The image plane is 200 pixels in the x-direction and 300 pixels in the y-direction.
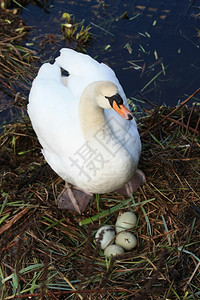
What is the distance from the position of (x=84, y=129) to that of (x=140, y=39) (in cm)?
261

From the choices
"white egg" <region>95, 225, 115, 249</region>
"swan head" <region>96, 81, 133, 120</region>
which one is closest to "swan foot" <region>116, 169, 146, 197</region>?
"white egg" <region>95, 225, 115, 249</region>

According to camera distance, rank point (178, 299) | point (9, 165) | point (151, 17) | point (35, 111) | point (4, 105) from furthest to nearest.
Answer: point (151, 17) < point (4, 105) < point (9, 165) < point (35, 111) < point (178, 299)

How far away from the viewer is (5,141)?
3.97 meters

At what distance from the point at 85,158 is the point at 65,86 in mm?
781

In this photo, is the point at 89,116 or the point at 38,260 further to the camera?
the point at 38,260

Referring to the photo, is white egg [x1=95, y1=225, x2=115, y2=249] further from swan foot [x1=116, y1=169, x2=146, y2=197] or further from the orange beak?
the orange beak

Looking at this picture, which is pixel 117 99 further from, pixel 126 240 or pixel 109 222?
pixel 109 222

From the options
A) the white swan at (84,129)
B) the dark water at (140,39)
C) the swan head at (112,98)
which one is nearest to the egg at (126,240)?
the white swan at (84,129)

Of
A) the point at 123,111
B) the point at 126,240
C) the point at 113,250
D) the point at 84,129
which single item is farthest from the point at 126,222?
the point at 123,111

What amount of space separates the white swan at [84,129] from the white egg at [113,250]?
0.42 metres

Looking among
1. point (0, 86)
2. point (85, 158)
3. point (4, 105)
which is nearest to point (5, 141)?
point (4, 105)

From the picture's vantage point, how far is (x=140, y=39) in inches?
199

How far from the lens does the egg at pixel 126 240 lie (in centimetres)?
301

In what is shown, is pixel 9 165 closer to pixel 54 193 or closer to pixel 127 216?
pixel 54 193
